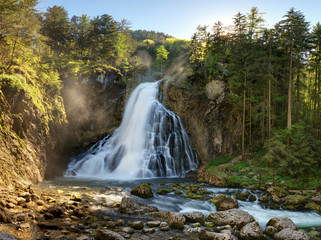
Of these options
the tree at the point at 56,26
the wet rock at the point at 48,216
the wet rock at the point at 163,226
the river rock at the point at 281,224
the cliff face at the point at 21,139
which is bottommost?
the river rock at the point at 281,224

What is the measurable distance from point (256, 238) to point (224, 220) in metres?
1.54

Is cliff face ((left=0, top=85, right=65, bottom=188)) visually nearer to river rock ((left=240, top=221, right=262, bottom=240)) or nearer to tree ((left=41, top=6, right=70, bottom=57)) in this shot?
river rock ((left=240, top=221, right=262, bottom=240))

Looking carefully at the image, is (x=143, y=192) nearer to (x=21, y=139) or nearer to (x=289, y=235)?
(x=289, y=235)

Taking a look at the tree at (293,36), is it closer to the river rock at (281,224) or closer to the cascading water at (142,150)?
the cascading water at (142,150)

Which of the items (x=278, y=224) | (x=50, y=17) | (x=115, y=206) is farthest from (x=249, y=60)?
(x=50, y=17)

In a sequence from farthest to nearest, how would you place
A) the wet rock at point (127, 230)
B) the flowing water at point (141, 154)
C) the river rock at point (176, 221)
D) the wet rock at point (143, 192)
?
the flowing water at point (141, 154)
the wet rock at point (143, 192)
the river rock at point (176, 221)
the wet rock at point (127, 230)

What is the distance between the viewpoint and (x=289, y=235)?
7129 mm

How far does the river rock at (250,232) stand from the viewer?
7.23 meters

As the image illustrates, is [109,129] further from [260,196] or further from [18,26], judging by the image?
[260,196]

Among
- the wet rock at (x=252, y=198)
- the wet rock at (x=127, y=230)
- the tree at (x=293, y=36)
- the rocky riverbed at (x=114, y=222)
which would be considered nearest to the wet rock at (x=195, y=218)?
the rocky riverbed at (x=114, y=222)

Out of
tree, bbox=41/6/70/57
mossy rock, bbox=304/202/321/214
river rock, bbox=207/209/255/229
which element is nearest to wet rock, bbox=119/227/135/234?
river rock, bbox=207/209/255/229

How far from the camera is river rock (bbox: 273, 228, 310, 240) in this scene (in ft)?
23.0

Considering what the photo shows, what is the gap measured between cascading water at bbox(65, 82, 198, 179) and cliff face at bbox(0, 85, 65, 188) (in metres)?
5.33

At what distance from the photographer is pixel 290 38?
19.7 metres
